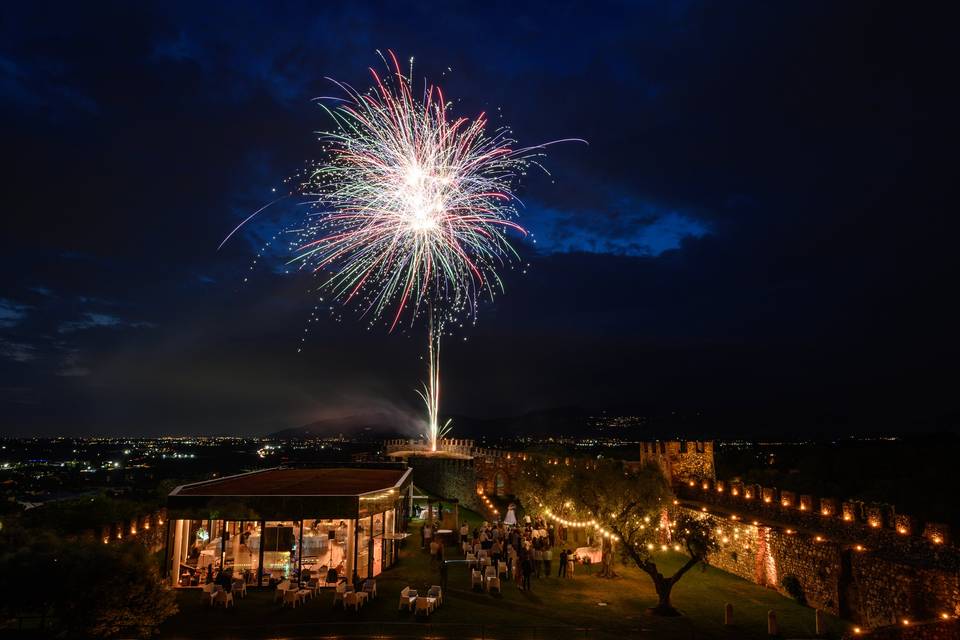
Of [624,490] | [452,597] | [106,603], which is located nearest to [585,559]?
[624,490]

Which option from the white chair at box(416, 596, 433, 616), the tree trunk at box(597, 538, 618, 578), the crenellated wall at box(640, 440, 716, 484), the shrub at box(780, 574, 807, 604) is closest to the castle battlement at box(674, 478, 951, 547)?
the shrub at box(780, 574, 807, 604)

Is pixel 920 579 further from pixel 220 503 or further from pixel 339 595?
pixel 220 503

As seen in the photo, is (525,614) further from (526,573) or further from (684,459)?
(684,459)

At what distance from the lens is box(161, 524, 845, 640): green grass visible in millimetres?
12344

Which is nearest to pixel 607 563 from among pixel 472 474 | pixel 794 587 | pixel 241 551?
pixel 794 587

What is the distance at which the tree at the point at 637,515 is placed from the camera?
16.9 meters

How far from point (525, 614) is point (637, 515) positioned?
588 centimetres

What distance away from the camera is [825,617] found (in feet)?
54.3

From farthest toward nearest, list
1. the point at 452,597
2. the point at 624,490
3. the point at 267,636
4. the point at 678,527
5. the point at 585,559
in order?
the point at 585,559 → the point at 624,490 → the point at 678,527 → the point at 452,597 → the point at 267,636

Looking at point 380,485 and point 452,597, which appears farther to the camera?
point 380,485

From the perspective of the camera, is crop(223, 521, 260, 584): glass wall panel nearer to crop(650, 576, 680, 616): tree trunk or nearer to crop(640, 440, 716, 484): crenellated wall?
crop(650, 576, 680, 616): tree trunk

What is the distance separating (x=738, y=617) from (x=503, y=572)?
20.9 feet

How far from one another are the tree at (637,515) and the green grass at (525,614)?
87 centimetres

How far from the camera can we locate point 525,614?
14766mm
